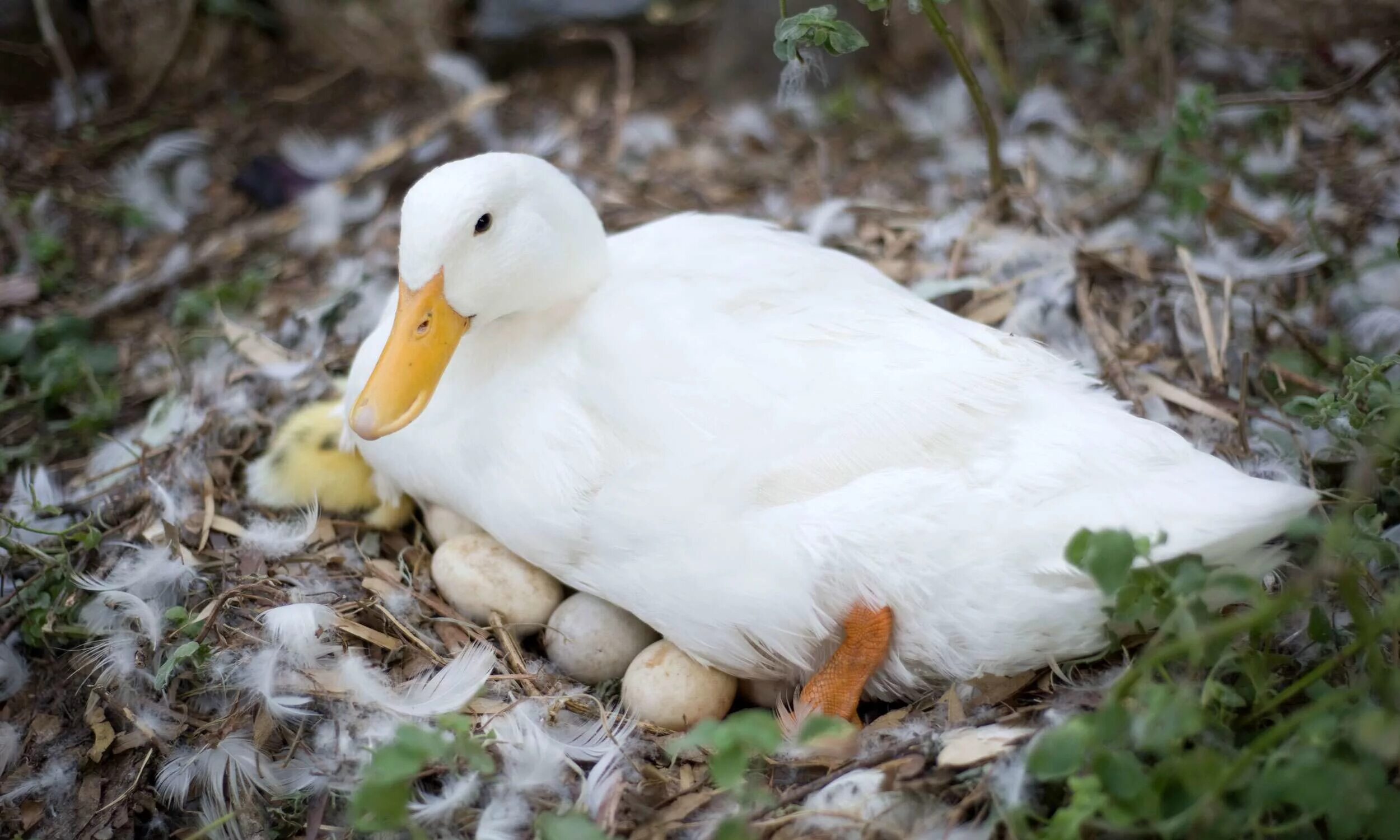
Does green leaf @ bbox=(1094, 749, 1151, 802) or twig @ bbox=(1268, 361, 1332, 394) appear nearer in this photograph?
green leaf @ bbox=(1094, 749, 1151, 802)

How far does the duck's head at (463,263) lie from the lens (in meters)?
1.70

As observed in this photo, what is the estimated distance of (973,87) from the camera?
2275mm

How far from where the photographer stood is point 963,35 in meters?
3.38

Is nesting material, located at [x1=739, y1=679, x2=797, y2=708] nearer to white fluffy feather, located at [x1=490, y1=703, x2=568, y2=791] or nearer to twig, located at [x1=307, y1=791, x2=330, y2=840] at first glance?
white fluffy feather, located at [x1=490, y1=703, x2=568, y2=791]

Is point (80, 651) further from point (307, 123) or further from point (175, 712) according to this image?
point (307, 123)

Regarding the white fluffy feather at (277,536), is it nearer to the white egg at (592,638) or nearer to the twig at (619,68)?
the white egg at (592,638)

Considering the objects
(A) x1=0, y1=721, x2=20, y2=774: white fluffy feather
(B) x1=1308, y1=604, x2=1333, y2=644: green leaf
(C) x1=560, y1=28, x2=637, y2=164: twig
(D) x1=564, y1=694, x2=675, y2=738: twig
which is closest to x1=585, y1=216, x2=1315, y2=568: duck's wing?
(B) x1=1308, y1=604, x2=1333, y2=644: green leaf

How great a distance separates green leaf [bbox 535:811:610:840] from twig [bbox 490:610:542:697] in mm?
433

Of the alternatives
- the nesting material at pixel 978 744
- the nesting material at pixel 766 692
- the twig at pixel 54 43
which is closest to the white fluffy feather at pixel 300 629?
the nesting material at pixel 766 692

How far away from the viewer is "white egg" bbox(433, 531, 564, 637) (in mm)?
1894

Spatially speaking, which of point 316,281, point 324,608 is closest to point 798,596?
point 324,608

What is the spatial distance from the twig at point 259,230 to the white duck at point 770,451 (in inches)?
58.4

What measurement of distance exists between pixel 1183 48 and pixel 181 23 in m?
3.45

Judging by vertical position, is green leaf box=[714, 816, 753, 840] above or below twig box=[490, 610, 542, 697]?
above
